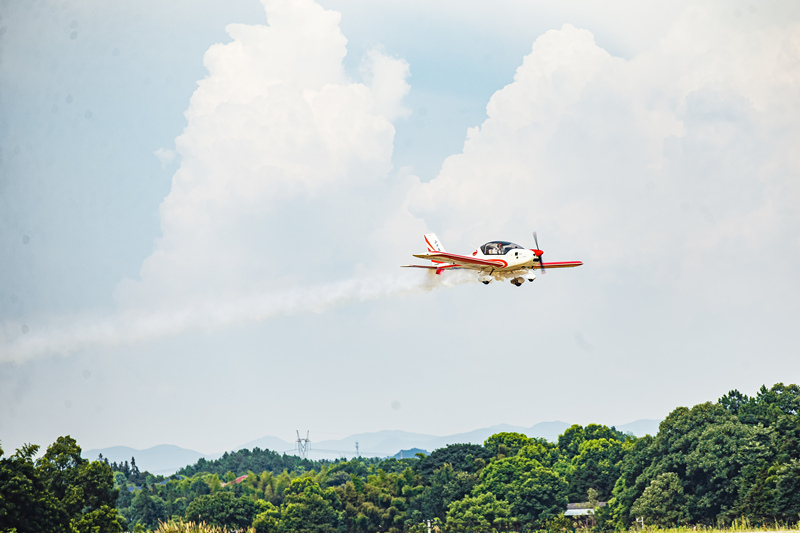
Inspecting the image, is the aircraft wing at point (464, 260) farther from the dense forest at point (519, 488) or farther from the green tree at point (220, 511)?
the green tree at point (220, 511)

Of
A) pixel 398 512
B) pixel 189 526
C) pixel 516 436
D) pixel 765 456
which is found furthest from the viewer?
pixel 516 436

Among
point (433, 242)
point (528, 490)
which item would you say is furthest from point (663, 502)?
point (433, 242)

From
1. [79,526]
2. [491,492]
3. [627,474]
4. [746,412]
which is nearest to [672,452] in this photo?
[627,474]

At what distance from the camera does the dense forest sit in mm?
74625

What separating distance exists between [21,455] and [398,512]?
273 feet

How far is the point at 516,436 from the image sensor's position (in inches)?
6668

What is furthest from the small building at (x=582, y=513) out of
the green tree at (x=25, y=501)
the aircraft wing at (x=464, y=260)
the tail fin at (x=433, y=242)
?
the green tree at (x=25, y=501)

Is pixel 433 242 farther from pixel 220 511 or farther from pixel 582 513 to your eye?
pixel 582 513

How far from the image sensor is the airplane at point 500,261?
5916 cm

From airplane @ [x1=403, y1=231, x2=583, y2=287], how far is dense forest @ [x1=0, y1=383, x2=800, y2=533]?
3379 cm

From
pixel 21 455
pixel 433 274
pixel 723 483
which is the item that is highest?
pixel 433 274

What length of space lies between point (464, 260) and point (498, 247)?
9.14ft

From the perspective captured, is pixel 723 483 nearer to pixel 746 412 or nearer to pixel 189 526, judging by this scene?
pixel 746 412

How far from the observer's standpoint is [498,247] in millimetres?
60000
